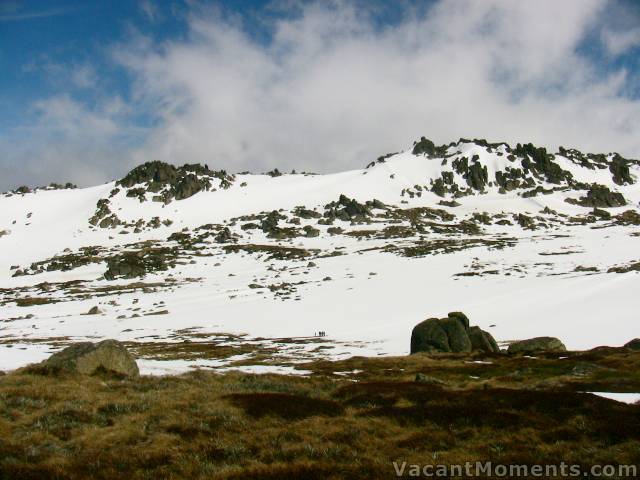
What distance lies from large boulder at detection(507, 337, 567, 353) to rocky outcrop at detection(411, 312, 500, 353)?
2457 mm

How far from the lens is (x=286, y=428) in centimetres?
1532

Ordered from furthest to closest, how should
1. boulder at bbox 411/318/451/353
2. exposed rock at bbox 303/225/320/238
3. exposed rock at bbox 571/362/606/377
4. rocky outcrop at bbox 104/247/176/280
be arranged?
exposed rock at bbox 303/225/320/238, rocky outcrop at bbox 104/247/176/280, boulder at bbox 411/318/451/353, exposed rock at bbox 571/362/606/377

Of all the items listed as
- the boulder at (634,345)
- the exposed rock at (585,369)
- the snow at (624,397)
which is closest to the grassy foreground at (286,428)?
the snow at (624,397)

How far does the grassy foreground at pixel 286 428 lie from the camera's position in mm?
11844

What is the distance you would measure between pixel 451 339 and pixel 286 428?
1307 inches

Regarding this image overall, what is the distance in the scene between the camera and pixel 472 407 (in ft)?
55.2

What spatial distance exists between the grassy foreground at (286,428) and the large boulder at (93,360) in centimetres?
201

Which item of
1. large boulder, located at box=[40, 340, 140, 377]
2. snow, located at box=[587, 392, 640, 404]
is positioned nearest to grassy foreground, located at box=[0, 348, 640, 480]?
snow, located at box=[587, 392, 640, 404]

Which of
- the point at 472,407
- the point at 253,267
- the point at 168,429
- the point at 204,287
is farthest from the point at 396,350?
the point at 253,267

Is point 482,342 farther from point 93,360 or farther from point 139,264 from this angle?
point 139,264

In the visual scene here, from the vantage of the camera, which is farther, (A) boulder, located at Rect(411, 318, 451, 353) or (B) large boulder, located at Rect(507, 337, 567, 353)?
(A) boulder, located at Rect(411, 318, 451, 353)

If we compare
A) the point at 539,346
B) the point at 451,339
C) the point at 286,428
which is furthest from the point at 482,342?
the point at 286,428

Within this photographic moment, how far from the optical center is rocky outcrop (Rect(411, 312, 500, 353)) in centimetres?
4416

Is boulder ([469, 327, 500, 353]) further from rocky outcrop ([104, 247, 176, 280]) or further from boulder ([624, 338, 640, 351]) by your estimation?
rocky outcrop ([104, 247, 176, 280])
